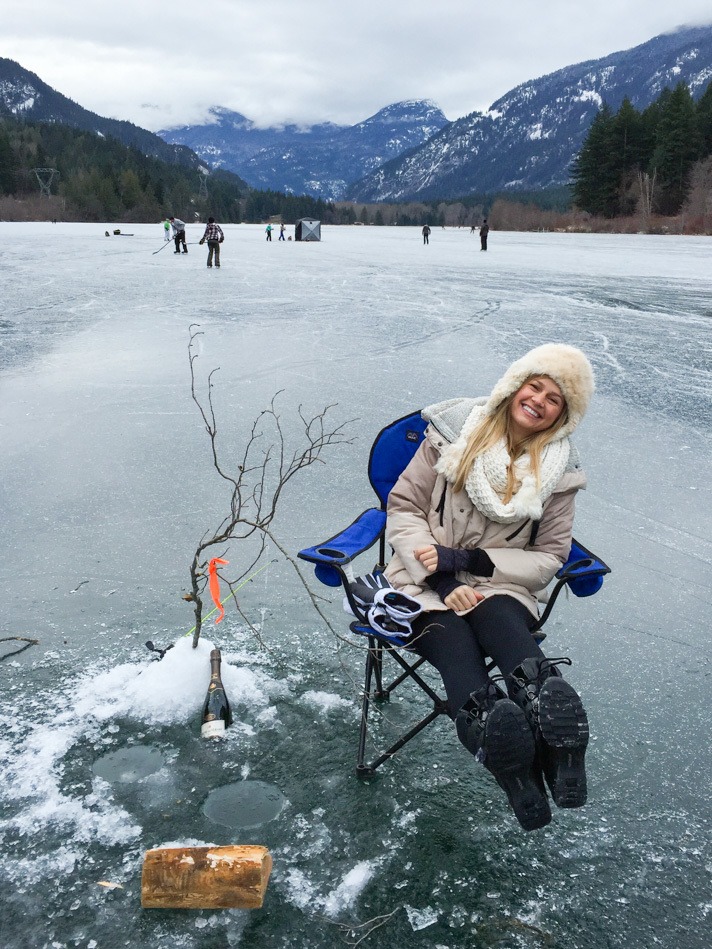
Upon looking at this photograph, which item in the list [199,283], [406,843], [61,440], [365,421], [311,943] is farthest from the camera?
[199,283]

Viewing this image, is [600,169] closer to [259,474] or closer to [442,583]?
[259,474]

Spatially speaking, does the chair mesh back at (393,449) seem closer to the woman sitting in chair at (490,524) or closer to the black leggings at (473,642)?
the woman sitting in chair at (490,524)

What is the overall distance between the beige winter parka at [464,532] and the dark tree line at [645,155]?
56243mm

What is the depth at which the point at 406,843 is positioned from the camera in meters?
2.05

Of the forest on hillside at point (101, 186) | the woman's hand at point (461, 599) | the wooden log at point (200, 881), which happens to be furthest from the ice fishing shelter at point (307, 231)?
the forest on hillside at point (101, 186)

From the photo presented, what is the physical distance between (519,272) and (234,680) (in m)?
16.9

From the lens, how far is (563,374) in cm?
252

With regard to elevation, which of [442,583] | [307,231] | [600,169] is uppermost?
[600,169]

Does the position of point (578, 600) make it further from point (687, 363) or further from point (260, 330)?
point (260, 330)

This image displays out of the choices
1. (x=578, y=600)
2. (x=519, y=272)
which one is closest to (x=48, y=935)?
(x=578, y=600)

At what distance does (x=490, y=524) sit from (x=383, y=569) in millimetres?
499

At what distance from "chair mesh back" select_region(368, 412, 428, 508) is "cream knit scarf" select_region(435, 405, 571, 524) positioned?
281 mm

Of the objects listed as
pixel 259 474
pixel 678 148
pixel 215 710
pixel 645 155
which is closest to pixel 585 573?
pixel 215 710

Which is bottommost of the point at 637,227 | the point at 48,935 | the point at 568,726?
the point at 48,935
